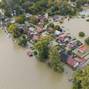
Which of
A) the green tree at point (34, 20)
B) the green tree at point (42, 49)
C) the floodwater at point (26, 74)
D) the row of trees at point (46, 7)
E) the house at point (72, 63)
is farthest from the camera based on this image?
the row of trees at point (46, 7)

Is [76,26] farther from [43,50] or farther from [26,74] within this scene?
[26,74]

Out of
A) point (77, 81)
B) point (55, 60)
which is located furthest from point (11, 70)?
point (77, 81)

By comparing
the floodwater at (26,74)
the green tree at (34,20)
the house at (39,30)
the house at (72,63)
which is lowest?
the floodwater at (26,74)

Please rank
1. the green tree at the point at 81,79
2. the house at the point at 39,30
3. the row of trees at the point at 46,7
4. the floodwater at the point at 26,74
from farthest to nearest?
the row of trees at the point at 46,7 → the house at the point at 39,30 → the floodwater at the point at 26,74 → the green tree at the point at 81,79

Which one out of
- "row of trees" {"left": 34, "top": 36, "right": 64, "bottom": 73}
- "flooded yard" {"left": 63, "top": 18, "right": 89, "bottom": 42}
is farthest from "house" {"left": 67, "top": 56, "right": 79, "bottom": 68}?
"flooded yard" {"left": 63, "top": 18, "right": 89, "bottom": 42}

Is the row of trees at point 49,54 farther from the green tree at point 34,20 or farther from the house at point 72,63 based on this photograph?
the green tree at point 34,20

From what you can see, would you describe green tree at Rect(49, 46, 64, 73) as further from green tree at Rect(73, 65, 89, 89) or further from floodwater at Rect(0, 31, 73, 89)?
green tree at Rect(73, 65, 89, 89)

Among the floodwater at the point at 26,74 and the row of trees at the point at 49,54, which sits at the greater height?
the row of trees at the point at 49,54

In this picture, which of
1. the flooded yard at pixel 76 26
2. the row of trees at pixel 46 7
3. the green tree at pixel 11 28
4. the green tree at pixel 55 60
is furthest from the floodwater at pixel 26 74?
the row of trees at pixel 46 7
